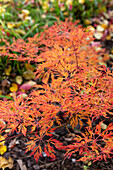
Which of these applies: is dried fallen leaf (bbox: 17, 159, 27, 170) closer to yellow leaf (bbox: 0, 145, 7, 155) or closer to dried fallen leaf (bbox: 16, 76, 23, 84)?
yellow leaf (bbox: 0, 145, 7, 155)

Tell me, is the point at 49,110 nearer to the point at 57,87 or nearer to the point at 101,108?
the point at 57,87

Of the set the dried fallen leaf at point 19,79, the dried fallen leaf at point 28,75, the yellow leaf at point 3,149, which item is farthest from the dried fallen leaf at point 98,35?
the yellow leaf at point 3,149

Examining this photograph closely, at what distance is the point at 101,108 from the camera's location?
108 centimetres

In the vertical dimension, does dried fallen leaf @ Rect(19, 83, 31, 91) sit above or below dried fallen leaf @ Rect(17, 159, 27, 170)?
above

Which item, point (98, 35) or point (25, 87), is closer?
point (25, 87)

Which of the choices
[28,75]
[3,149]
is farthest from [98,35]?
[3,149]

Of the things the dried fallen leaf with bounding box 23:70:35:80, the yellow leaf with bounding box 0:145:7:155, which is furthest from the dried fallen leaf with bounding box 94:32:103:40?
the yellow leaf with bounding box 0:145:7:155

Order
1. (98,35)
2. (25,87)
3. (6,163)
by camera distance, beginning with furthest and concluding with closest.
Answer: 1. (98,35)
2. (25,87)
3. (6,163)

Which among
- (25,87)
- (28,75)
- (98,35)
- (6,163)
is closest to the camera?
(6,163)

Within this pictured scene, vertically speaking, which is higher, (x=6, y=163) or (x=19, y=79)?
(x=19, y=79)

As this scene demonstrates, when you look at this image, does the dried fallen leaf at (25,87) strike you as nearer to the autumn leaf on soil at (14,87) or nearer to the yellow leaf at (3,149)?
the autumn leaf on soil at (14,87)

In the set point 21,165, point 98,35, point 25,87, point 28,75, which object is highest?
point 98,35

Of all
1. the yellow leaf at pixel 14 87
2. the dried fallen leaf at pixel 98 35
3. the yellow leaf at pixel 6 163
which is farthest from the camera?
the dried fallen leaf at pixel 98 35

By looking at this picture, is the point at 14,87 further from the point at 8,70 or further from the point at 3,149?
the point at 3,149
